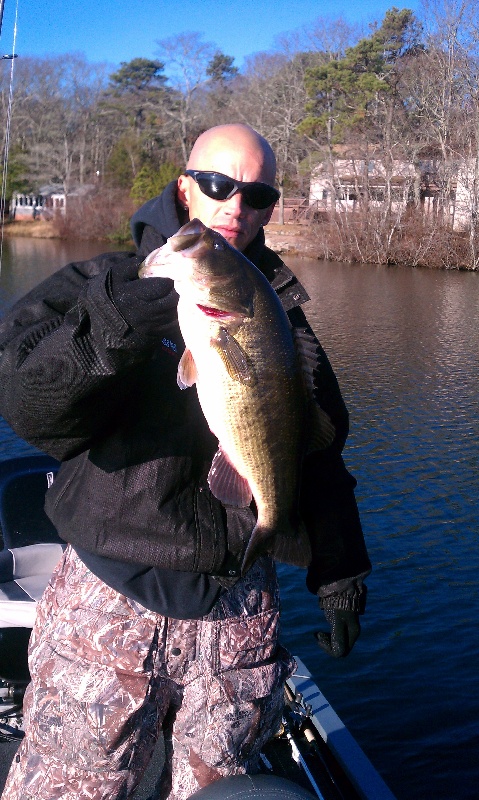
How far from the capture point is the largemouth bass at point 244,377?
197cm

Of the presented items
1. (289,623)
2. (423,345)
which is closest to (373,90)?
(423,345)

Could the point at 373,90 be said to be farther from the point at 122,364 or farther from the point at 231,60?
the point at 122,364

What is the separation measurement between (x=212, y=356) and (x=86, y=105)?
220 ft

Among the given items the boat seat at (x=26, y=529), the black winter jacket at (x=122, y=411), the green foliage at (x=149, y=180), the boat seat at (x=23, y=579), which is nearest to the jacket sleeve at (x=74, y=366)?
the black winter jacket at (x=122, y=411)

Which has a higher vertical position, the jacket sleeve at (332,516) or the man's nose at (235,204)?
the man's nose at (235,204)

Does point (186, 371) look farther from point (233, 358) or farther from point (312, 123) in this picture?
point (312, 123)

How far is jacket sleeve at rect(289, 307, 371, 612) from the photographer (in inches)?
101

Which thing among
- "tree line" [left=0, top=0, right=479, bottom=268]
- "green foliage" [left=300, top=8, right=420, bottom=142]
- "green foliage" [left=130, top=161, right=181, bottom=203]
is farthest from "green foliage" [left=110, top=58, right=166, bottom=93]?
"green foliage" [left=300, top=8, right=420, bottom=142]

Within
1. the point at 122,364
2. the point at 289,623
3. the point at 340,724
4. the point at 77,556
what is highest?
the point at 122,364

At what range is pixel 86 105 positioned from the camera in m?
63.6

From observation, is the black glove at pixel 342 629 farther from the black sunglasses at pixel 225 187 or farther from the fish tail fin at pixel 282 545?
the black sunglasses at pixel 225 187

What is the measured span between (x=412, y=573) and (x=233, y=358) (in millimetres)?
6264

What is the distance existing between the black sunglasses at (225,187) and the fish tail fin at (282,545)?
0.96 m

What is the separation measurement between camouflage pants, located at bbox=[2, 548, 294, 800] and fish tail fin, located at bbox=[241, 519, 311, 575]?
0.14 metres
